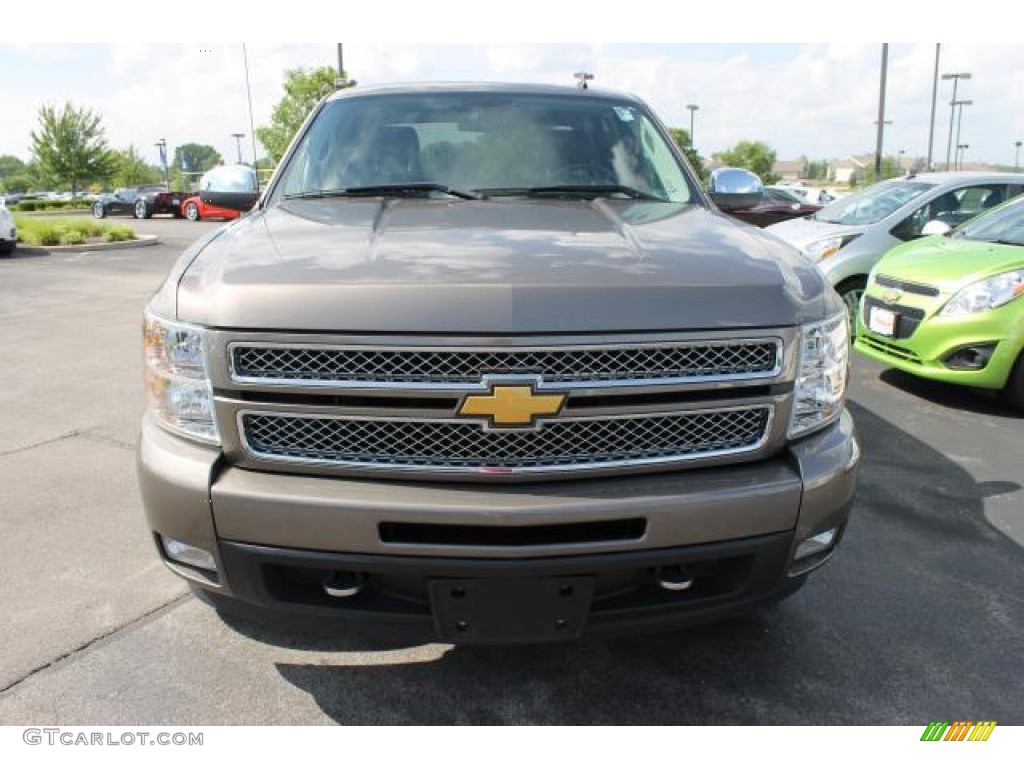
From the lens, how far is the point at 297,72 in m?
32.0

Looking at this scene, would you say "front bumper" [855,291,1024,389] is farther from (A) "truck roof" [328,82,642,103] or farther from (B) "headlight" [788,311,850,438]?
(B) "headlight" [788,311,850,438]

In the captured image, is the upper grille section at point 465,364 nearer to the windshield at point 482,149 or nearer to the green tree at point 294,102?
the windshield at point 482,149

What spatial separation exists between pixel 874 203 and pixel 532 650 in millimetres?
7753

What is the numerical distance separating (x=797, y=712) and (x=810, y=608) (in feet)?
2.16

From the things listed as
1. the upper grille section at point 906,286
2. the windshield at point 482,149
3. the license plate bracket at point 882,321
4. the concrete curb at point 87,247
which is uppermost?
the windshield at point 482,149

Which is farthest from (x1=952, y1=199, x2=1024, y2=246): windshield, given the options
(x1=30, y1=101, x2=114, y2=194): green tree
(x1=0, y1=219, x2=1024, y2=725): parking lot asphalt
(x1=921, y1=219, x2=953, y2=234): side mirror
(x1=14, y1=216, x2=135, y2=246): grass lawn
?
(x1=30, y1=101, x2=114, y2=194): green tree

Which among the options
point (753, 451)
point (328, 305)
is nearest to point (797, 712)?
point (753, 451)

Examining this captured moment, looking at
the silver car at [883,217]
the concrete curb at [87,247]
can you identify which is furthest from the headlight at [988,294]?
the concrete curb at [87,247]

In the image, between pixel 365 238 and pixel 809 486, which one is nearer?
pixel 809 486

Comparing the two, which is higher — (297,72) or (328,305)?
(297,72)

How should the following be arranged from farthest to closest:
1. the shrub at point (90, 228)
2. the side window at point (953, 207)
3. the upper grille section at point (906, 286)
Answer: the shrub at point (90, 228) < the side window at point (953, 207) < the upper grille section at point (906, 286)

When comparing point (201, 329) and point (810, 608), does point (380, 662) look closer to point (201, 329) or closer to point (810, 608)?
point (201, 329)

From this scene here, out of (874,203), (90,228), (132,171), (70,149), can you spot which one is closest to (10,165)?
(132,171)

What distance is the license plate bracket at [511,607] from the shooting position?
203 cm
